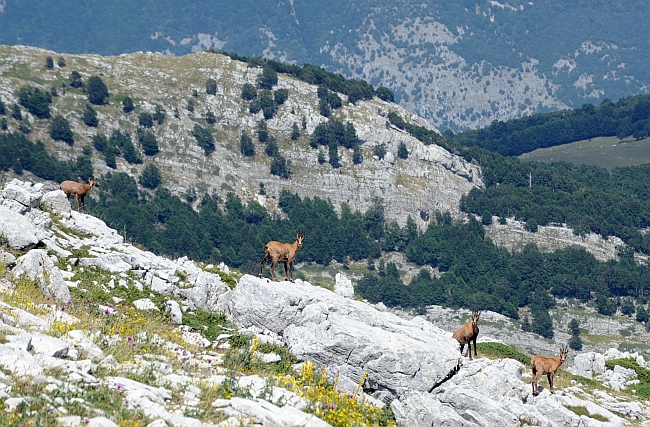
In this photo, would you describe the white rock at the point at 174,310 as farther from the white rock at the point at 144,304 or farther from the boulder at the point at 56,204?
the boulder at the point at 56,204

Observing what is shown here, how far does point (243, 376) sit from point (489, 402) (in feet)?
30.3

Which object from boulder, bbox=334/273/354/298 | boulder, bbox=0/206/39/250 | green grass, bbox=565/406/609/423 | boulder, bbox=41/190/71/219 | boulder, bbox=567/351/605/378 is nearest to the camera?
boulder, bbox=0/206/39/250

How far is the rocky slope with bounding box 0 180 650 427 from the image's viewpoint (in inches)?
769

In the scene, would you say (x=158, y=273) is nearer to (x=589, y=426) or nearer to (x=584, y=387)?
(x=589, y=426)

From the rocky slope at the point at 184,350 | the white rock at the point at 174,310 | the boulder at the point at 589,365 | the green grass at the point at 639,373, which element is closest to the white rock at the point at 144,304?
the rocky slope at the point at 184,350

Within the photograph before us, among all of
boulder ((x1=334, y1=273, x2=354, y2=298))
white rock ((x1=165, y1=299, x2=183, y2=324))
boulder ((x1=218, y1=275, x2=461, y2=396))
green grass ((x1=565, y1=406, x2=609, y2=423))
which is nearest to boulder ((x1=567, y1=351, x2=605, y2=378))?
boulder ((x1=334, y1=273, x2=354, y2=298))

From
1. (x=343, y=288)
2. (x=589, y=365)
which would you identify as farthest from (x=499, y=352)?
(x=343, y=288)

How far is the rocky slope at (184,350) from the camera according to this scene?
19531 millimetres

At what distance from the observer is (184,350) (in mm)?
24750

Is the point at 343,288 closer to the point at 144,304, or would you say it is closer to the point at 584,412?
the point at 584,412

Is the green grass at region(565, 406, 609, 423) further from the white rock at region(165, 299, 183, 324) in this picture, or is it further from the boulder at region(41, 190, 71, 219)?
the boulder at region(41, 190, 71, 219)

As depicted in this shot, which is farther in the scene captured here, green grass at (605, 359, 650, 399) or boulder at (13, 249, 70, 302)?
green grass at (605, 359, 650, 399)

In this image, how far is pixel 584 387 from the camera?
46.5 m

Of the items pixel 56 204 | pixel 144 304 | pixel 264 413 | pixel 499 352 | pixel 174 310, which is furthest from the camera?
pixel 499 352
